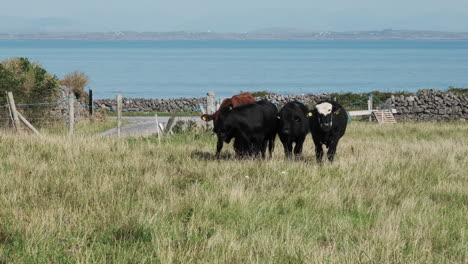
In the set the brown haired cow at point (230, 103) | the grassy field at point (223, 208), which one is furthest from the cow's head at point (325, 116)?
the brown haired cow at point (230, 103)

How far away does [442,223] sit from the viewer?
24.5 feet

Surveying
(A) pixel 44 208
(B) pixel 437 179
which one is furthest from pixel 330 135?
(A) pixel 44 208

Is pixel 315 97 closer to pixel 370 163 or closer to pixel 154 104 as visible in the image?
pixel 154 104

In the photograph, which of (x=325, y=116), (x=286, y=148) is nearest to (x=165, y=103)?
(x=286, y=148)

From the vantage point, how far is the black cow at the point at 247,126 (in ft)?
38.9

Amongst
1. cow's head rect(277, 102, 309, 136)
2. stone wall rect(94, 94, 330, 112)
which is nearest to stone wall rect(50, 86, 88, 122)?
stone wall rect(94, 94, 330, 112)

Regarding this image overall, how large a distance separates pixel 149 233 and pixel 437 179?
5.57 meters

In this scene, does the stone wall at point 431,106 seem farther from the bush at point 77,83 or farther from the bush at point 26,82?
the bush at point 26,82

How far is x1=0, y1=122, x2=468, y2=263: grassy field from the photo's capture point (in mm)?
6121

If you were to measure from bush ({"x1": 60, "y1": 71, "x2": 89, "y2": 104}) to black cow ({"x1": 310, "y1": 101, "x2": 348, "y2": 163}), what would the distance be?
65.5 feet

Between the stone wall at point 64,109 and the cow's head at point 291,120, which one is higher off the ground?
the cow's head at point 291,120

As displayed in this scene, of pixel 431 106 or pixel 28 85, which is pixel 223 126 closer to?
pixel 28 85

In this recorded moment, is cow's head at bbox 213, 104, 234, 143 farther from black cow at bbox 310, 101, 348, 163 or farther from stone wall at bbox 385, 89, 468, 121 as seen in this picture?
stone wall at bbox 385, 89, 468, 121

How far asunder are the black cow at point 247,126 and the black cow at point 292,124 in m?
0.25
